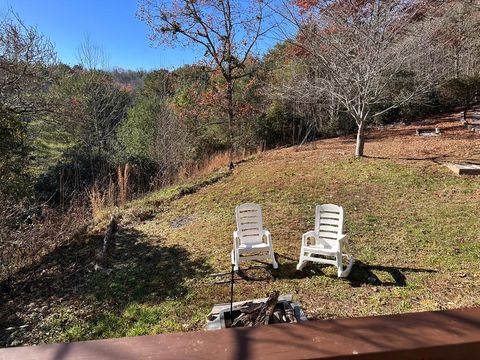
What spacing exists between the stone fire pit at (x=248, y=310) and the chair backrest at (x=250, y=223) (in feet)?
5.04

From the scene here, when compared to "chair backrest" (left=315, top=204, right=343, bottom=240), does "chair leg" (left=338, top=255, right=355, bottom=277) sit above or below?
below

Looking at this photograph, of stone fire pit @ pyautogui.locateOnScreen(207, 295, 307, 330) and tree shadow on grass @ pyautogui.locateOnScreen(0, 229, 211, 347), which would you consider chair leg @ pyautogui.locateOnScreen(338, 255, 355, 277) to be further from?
tree shadow on grass @ pyautogui.locateOnScreen(0, 229, 211, 347)

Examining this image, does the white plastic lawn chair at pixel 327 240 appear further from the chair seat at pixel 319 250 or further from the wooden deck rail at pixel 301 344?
the wooden deck rail at pixel 301 344

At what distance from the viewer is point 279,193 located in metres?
7.33

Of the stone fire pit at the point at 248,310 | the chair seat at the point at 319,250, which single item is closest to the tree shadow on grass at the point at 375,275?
the chair seat at the point at 319,250

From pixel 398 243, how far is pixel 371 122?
1052cm

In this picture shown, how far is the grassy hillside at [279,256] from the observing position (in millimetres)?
3492

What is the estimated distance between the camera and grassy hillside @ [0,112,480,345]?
3.49m

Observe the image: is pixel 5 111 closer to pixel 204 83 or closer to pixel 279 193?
pixel 279 193

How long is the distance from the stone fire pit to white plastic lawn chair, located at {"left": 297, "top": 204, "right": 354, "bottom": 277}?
1117 millimetres

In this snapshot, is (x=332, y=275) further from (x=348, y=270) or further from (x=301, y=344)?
(x=301, y=344)

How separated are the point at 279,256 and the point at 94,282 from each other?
2.28 meters

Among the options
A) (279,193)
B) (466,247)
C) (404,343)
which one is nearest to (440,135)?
(279,193)

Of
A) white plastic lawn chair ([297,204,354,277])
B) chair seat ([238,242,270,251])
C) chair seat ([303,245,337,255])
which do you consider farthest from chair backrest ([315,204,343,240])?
chair seat ([238,242,270,251])
